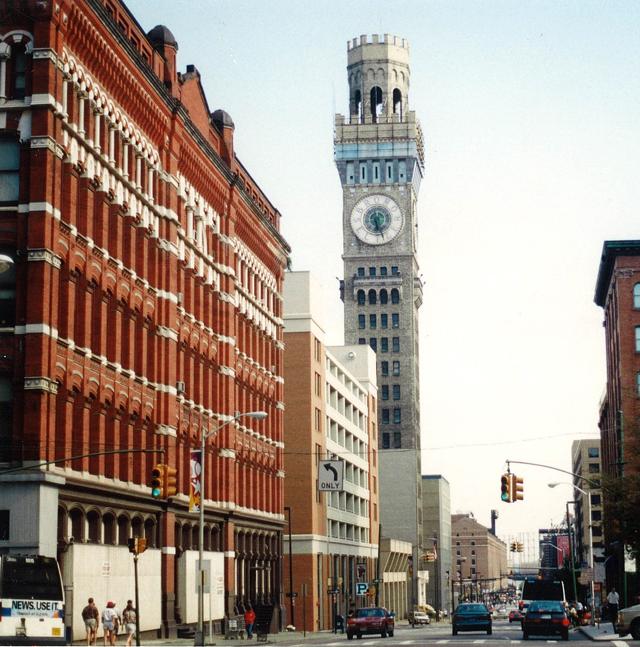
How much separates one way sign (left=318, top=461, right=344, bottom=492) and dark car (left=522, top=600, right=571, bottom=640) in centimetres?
3390

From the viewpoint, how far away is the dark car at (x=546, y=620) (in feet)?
170

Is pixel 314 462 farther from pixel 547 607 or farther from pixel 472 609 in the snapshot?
pixel 547 607

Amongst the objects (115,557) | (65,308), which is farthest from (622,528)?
(65,308)

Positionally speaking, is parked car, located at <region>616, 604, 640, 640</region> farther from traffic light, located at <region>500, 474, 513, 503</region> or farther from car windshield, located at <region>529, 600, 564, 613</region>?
traffic light, located at <region>500, 474, 513, 503</region>

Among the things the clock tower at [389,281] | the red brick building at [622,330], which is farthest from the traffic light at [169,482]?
the clock tower at [389,281]

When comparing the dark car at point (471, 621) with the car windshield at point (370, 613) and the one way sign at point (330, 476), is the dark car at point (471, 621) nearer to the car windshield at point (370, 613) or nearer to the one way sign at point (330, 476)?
the car windshield at point (370, 613)

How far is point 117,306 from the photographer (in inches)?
2046

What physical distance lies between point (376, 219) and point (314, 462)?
275 feet

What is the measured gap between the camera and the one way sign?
86375 millimetres

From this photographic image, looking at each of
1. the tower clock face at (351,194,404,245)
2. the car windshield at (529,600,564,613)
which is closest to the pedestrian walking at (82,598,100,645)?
the car windshield at (529,600,564,613)

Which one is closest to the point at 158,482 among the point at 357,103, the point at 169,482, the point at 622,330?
the point at 169,482

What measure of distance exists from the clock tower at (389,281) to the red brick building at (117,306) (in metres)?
101

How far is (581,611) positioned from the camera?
77375mm

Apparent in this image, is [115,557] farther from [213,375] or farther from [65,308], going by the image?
[213,375]
